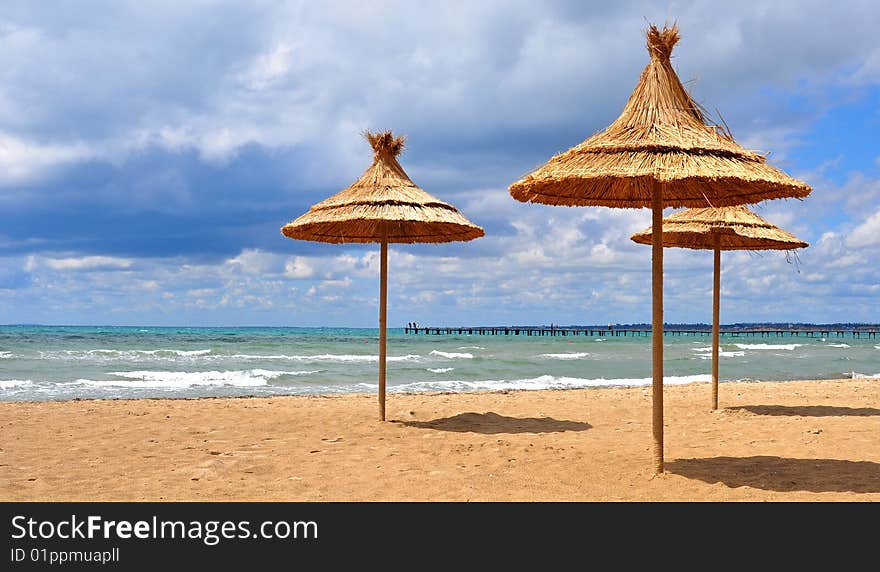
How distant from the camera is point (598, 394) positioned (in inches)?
509

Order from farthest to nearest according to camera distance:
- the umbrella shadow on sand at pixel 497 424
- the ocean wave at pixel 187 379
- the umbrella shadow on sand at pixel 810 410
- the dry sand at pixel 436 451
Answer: the ocean wave at pixel 187 379 → the umbrella shadow on sand at pixel 810 410 → the umbrella shadow on sand at pixel 497 424 → the dry sand at pixel 436 451

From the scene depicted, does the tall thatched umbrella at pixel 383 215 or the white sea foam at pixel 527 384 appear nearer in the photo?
the tall thatched umbrella at pixel 383 215

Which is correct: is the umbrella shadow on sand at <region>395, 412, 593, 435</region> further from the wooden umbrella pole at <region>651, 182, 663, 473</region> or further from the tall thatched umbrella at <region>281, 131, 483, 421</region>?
the wooden umbrella pole at <region>651, 182, 663, 473</region>

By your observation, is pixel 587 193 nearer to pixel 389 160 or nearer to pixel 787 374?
pixel 389 160

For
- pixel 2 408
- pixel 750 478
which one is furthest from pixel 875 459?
pixel 2 408

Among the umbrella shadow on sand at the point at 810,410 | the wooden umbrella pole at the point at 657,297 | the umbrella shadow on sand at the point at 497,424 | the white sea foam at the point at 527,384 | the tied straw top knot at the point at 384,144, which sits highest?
the tied straw top knot at the point at 384,144

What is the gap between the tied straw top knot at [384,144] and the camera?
909cm

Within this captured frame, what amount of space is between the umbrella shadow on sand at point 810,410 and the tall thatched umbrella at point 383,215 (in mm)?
4700

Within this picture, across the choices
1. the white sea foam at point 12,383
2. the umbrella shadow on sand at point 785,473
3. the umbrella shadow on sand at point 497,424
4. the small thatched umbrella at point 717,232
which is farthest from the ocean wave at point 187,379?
the umbrella shadow on sand at point 785,473

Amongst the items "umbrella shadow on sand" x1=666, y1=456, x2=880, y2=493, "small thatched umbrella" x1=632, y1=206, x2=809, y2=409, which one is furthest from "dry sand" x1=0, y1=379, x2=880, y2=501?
"small thatched umbrella" x1=632, y1=206, x2=809, y2=409

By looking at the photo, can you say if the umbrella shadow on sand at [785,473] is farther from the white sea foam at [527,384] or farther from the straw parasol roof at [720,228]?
the white sea foam at [527,384]

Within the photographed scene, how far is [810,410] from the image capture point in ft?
33.2

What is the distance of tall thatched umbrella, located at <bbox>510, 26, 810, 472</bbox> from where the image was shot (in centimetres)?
508
